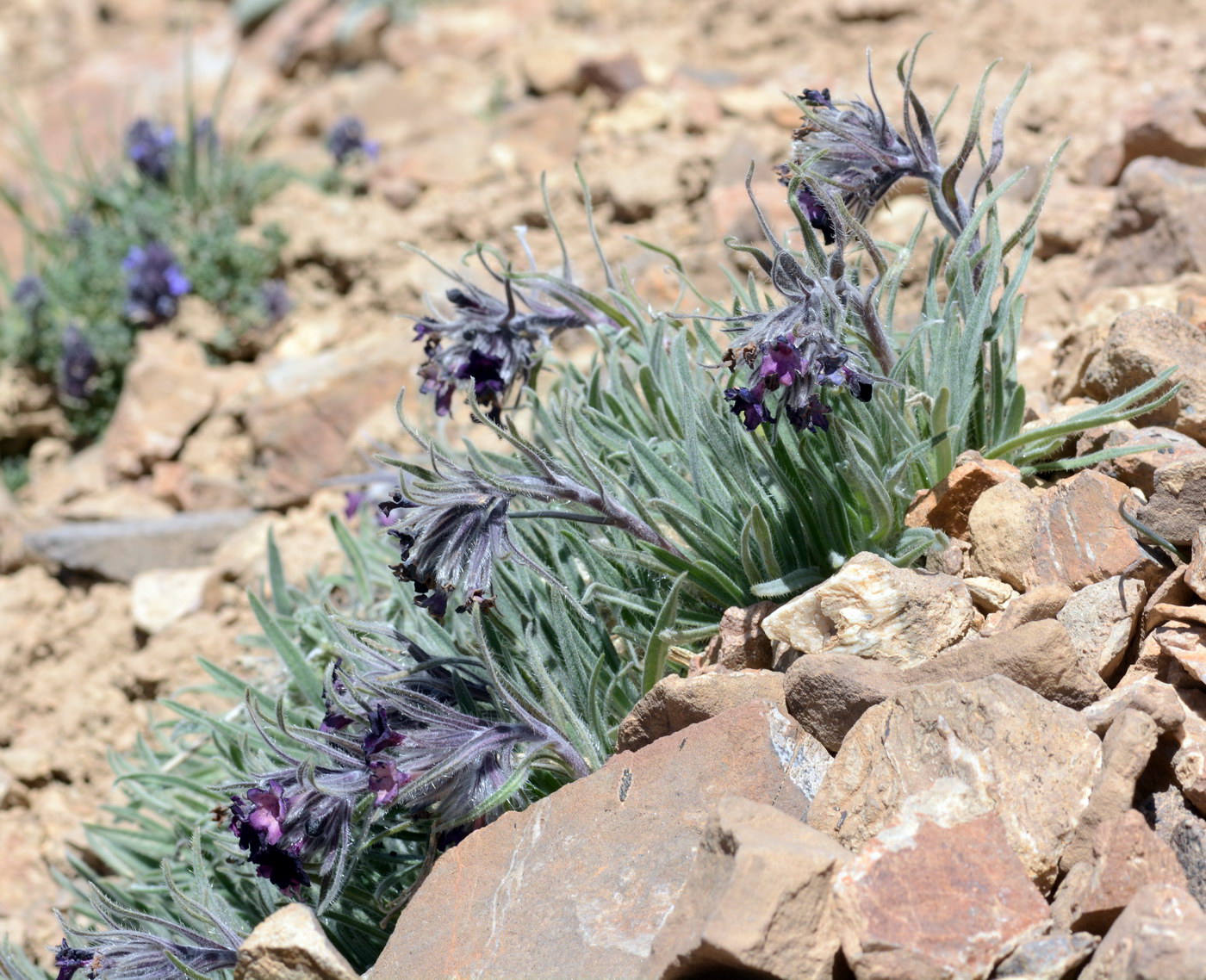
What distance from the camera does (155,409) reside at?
5840mm

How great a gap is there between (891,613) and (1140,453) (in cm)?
78

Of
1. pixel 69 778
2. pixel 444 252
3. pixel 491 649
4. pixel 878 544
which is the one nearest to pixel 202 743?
pixel 69 778

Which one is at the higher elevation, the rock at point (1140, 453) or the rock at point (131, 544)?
the rock at point (1140, 453)

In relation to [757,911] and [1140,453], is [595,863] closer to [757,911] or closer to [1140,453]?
[757,911]

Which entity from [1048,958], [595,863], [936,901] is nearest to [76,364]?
[595,863]

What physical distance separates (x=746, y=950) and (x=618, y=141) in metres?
5.07

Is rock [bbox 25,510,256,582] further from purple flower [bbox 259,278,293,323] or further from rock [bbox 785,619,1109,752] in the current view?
rock [bbox 785,619,1109,752]

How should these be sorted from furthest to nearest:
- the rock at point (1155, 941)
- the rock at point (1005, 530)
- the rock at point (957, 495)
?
the rock at point (957, 495)
the rock at point (1005, 530)
the rock at point (1155, 941)

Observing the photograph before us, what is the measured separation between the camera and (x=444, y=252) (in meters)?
6.02

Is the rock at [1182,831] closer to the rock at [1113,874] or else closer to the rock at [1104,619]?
the rock at [1113,874]

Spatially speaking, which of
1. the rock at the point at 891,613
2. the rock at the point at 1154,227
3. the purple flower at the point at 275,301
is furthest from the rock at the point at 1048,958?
the purple flower at the point at 275,301

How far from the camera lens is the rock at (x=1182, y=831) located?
191 centimetres

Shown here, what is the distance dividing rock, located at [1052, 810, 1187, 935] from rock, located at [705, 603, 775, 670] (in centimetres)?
85

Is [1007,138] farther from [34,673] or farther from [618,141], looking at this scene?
[34,673]
